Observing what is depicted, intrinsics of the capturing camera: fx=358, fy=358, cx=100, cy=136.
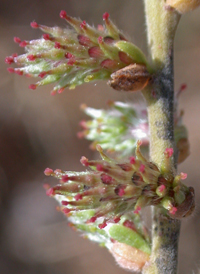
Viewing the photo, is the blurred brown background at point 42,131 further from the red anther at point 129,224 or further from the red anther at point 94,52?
the red anther at point 94,52

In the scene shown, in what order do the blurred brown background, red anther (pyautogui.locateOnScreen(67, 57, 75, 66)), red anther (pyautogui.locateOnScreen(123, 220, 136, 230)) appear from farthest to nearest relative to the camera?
the blurred brown background → red anther (pyautogui.locateOnScreen(123, 220, 136, 230)) → red anther (pyautogui.locateOnScreen(67, 57, 75, 66))

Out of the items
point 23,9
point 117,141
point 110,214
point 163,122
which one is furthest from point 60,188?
point 23,9

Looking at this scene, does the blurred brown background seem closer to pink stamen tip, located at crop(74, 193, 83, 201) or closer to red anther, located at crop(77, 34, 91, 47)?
red anther, located at crop(77, 34, 91, 47)

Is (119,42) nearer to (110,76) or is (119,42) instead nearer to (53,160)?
(110,76)

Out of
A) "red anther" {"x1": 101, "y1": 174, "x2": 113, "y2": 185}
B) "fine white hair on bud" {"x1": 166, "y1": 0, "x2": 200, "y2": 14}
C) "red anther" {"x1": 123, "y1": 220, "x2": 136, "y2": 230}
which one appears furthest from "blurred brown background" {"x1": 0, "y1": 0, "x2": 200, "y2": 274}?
"red anther" {"x1": 101, "y1": 174, "x2": 113, "y2": 185}

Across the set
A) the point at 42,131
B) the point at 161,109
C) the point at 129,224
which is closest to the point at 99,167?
the point at 161,109

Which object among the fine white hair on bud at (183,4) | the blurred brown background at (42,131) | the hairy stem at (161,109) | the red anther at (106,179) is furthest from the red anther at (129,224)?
the blurred brown background at (42,131)

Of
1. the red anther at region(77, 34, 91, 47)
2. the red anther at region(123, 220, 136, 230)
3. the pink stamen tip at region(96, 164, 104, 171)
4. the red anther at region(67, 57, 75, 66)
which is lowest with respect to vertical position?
the red anther at region(123, 220, 136, 230)
